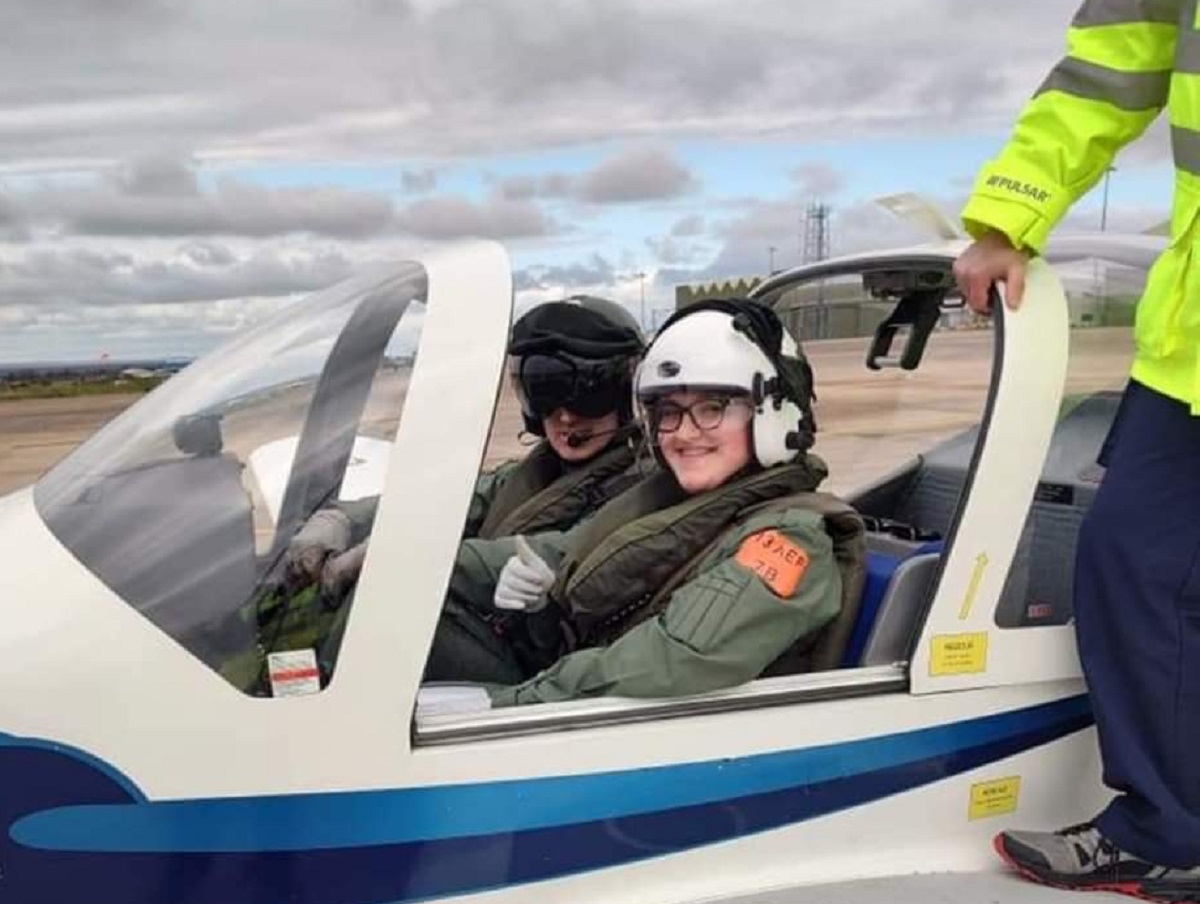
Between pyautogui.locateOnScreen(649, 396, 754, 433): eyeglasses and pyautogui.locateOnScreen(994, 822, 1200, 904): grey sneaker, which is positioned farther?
pyautogui.locateOnScreen(649, 396, 754, 433): eyeglasses

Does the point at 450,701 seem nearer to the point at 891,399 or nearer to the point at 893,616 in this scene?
the point at 893,616

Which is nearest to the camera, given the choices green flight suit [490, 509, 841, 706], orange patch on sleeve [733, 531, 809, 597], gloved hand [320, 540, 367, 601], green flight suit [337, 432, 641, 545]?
gloved hand [320, 540, 367, 601]

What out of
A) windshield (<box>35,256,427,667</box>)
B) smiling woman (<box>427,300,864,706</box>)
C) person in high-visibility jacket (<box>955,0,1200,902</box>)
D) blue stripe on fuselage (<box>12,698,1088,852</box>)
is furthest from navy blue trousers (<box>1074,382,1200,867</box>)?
windshield (<box>35,256,427,667</box>)

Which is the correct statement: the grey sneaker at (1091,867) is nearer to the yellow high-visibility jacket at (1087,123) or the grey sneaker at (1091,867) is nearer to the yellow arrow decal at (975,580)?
the yellow arrow decal at (975,580)

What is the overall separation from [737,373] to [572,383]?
81 centimetres

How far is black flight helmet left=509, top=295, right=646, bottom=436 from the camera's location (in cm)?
297

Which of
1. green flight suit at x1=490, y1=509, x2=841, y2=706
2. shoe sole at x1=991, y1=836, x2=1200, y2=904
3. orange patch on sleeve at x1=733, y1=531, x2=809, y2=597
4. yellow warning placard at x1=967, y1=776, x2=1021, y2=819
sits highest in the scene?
orange patch on sleeve at x1=733, y1=531, x2=809, y2=597

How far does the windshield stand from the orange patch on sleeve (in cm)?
63

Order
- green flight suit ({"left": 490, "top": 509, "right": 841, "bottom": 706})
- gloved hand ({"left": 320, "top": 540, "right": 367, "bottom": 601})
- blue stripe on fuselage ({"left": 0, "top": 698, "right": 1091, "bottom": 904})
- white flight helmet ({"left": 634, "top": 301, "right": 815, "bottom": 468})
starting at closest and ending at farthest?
1. blue stripe on fuselage ({"left": 0, "top": 698, "right": 1091, "bottom": 904})
2. gloved hand ({"left": 320, "top": 540, "right": 367, "bottom": 601})
3. green flight suit ({"left": 490, "top": 509, "right": 841, "bottom": 706})
4. white flight helmet ({"left": 634, "top": 301, "right": 815, "bottom": 468})

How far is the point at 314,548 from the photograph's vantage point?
1799 millimetres

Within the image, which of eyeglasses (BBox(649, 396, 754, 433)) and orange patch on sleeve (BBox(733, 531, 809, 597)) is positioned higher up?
eyeglasses (BBox(649, 396, 754, 433))

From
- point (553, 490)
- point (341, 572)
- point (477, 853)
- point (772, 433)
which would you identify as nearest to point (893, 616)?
point (772, 433)

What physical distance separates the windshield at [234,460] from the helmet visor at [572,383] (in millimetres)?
816

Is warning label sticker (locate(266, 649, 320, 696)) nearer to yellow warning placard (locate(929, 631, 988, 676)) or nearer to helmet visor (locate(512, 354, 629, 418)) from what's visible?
yellow warning placard (locate(929, 631, 988, 676))
